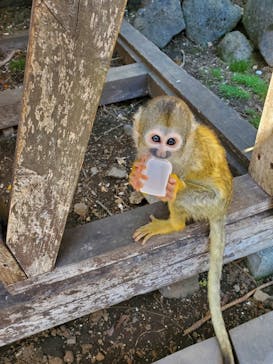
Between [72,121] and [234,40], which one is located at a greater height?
[72,121]

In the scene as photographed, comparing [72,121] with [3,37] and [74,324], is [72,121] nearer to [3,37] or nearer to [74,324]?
[74,324]

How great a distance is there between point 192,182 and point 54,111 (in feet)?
2.55

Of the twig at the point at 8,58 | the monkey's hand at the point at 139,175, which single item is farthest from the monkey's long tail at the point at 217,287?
the twig at the point at 8,58

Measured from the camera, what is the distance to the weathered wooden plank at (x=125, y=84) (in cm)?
261

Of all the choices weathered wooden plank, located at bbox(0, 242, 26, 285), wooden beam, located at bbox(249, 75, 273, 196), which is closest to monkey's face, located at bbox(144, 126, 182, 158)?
wooden beam, located at bbox(249, 75, 273, 196)

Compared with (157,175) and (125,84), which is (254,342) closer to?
(157,175)

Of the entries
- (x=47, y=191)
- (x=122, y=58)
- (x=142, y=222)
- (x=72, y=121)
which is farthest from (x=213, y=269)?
(x=122, y=58)

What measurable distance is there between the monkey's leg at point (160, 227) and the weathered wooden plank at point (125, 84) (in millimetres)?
1218

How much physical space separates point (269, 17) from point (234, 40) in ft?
1.01

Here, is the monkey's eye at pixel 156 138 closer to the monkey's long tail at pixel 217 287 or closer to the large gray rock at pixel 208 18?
the monkey's long tail at pixel 217 287

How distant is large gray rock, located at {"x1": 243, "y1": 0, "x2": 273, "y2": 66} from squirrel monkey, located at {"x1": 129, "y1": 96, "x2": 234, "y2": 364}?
196cm

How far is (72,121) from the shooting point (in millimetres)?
1055

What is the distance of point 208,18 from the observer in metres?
3.48

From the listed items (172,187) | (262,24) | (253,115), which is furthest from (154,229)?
(262,24)
